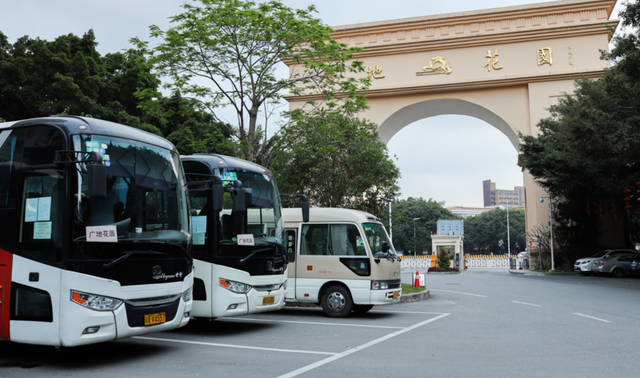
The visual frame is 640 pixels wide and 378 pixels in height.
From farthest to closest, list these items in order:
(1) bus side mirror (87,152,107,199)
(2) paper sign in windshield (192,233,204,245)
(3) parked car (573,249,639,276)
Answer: (3) parked car (573,249,639,276), (2) paper sign in windshield (192,233,204,245), (1) bus side mirror (87,152,107,199)

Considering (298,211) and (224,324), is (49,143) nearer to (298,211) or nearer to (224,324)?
(224,324)

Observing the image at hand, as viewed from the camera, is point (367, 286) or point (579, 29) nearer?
point (367, 286)

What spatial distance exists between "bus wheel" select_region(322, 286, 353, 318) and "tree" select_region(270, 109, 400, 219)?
6900 millimetres

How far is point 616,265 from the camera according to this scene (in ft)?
88.6

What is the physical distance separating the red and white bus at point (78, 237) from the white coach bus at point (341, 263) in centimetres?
495

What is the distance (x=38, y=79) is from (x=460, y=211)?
5943 inches

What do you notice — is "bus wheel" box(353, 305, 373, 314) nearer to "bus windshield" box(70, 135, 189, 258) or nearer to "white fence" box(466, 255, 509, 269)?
"bus windshield" box(70, 135, 189, 258)

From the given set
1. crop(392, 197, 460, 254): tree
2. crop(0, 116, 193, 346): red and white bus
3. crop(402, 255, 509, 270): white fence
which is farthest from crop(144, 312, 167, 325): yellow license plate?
crop(392, 197, 460, 254): tree

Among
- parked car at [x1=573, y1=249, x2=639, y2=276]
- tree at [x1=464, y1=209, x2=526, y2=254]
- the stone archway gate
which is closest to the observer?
the stone archway gate

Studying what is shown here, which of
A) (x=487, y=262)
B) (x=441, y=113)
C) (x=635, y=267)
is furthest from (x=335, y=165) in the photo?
(x=487, y=262)

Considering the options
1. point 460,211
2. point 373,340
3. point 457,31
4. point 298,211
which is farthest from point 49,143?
point 460,211

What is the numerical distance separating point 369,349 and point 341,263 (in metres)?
3.81

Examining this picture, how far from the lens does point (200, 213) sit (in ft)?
29.5

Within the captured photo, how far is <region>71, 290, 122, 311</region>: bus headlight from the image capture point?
Result: 5996 millimetres
